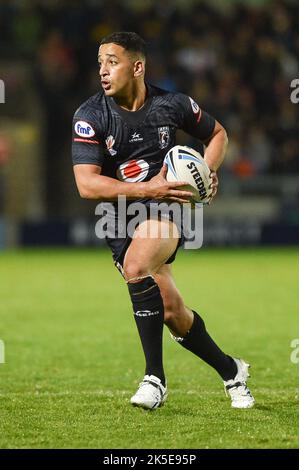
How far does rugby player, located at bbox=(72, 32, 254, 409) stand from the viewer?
525 cm

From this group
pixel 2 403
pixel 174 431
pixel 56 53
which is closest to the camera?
pixel 174 431

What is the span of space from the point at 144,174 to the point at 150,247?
469 mm

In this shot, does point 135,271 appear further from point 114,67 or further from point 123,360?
point 123,360

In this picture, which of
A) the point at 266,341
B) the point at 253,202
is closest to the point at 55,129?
the point at 253,202

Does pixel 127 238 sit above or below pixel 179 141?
above

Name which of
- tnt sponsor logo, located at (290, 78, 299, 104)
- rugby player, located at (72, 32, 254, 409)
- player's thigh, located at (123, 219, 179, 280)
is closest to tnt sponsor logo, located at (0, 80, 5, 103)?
tnt sponsor logo, located at (290, 78, 299, 104)

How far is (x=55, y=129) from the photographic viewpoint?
669 inches

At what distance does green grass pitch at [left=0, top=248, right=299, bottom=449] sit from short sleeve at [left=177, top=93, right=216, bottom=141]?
147 centimetres

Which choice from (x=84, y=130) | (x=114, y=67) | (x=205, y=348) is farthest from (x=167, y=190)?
(x=205, y=348)

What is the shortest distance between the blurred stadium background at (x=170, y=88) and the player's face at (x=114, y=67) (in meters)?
10.5

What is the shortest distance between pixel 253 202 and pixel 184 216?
1107 centimetres

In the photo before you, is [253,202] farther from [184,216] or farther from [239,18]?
[184,216]

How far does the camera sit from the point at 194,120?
5.68m

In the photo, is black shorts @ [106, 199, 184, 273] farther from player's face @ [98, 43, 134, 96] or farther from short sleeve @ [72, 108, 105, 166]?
player's face @ [98, 43, 134, 96]
